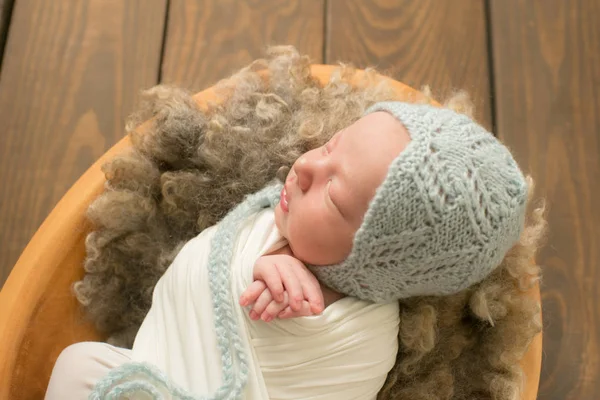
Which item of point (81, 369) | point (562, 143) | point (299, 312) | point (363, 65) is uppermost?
point (363, 65)

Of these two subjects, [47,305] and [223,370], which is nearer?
[223,370]

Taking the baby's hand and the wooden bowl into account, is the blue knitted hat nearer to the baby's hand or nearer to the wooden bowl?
the baby's hand

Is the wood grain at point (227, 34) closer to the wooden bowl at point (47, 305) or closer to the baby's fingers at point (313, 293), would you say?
the wooden bowl at point (47, 305)

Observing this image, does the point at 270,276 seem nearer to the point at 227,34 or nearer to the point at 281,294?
the point at 281,294

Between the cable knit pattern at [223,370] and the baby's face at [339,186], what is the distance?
95 mm

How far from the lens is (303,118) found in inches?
35.0

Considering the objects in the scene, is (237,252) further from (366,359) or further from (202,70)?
(202,70)

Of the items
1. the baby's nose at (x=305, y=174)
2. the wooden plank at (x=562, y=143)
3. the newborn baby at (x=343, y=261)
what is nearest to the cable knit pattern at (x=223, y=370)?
the newborn baby at (x=343, y=261)

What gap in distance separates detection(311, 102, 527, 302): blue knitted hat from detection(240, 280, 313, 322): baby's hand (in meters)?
0.06

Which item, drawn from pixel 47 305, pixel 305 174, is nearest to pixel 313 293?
pixel 305 174

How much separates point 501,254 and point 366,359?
0.20 metres

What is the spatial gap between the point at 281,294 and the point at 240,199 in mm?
256

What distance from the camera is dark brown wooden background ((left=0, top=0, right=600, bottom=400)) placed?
108 cm

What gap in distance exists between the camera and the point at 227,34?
1201mm
